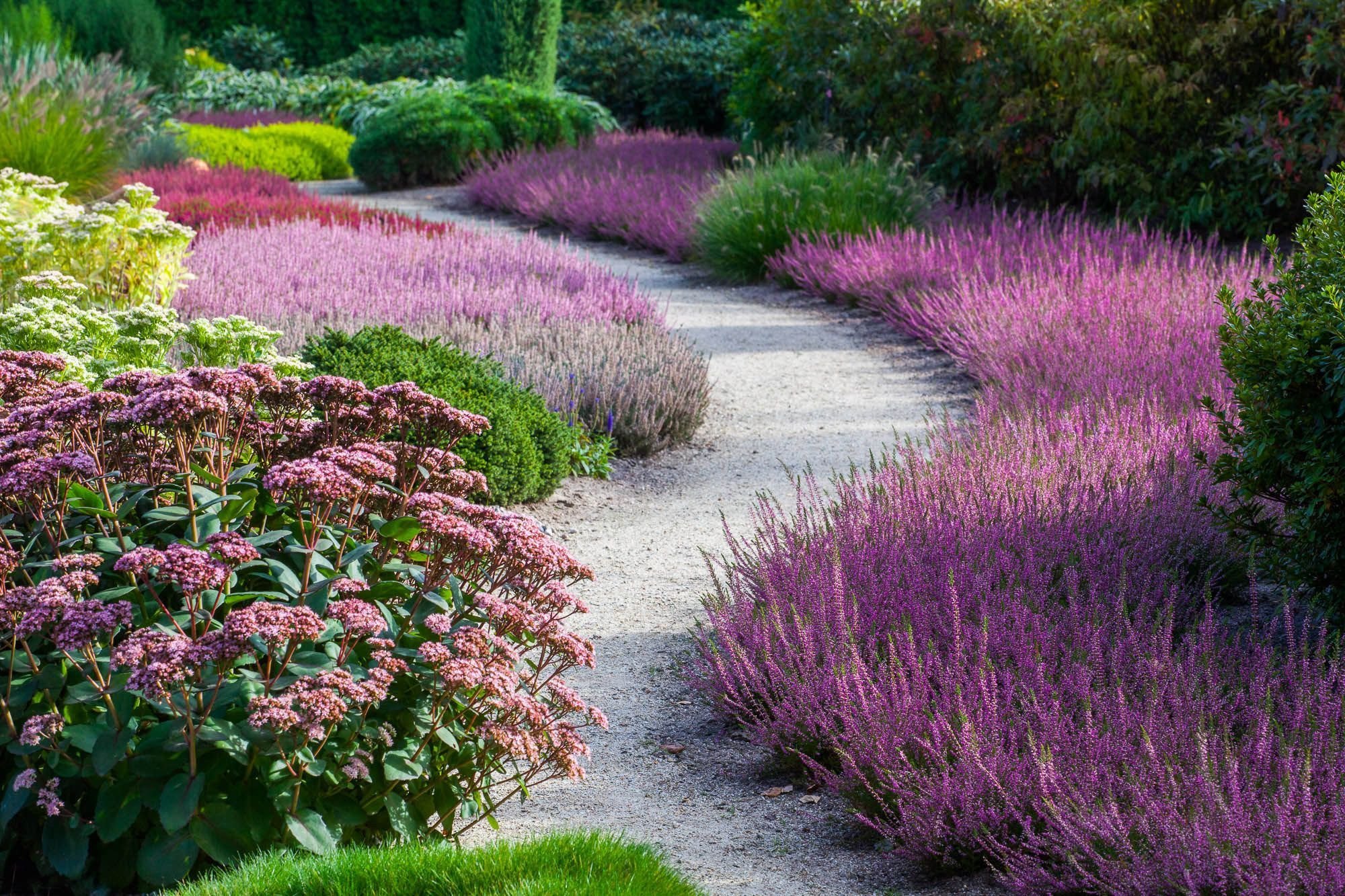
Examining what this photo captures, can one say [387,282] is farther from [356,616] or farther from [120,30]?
[120,30]

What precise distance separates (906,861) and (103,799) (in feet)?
5.38

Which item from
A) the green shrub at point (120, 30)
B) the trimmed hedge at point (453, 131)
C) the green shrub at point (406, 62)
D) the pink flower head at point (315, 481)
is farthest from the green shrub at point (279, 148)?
the pink flower head at point (315, 481)

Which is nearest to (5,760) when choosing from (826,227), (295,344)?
(295,344)

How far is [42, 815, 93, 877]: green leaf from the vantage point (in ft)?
7.84

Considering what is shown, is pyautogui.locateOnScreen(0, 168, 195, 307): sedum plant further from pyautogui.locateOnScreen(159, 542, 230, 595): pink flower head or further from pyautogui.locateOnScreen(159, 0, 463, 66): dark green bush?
pyautogui.locateOnScreen(159, 0, 463, 66): dark green bush

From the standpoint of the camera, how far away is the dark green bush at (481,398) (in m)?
5.07

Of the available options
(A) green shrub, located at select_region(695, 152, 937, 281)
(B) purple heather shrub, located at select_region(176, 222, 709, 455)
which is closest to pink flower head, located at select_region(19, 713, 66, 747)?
(B) purple heather shrub, located at select_region(176, 222, 709, 455)

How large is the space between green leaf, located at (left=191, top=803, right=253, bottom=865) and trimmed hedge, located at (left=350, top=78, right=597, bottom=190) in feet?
45.6

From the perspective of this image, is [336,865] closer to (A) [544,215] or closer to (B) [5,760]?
(B) [5,760]

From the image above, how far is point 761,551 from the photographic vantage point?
150 inches

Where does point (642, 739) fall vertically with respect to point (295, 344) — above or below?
below

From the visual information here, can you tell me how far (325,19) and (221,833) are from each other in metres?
26.3

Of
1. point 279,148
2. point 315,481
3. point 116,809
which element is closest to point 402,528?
point 315,481

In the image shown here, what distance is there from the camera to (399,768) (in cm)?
253
